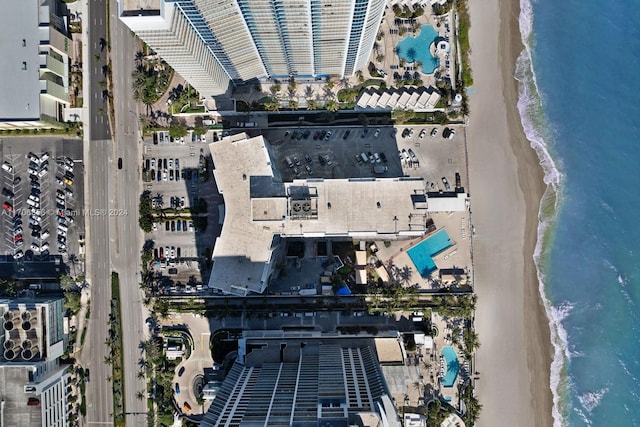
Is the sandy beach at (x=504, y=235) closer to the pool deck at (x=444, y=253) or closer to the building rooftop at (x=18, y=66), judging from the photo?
the pool deck at (x=444, y=253)

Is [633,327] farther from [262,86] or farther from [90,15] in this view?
[90,15]

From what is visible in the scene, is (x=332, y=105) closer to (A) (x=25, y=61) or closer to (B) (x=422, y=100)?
(B) (x=422, y=100)

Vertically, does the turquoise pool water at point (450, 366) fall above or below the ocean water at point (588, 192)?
below

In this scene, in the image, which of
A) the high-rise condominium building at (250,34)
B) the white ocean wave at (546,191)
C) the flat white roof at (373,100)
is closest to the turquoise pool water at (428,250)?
the white ocean wave at (546,191)

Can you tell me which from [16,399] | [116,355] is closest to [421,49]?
[116,355]

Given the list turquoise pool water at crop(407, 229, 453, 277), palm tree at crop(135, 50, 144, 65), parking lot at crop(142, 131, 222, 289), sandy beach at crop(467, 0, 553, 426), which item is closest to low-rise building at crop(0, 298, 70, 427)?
parking lot at crop(142, 131, 222, 289)

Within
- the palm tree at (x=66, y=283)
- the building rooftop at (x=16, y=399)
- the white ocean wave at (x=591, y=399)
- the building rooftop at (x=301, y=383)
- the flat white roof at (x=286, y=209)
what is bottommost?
the white ocean wave at (x=591, y=399)

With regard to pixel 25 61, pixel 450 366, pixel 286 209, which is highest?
pixel 25 61
